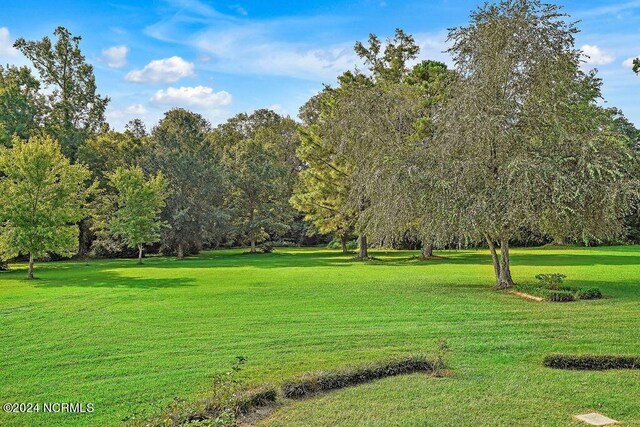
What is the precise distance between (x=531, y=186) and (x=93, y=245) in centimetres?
3330

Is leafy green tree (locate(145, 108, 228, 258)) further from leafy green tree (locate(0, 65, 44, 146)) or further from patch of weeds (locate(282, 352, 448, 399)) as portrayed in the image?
patch of weeds (locate(282, 352, 448, 399))

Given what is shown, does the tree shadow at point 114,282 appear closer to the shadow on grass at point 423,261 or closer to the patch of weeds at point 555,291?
the shadow on grass at point 423,261

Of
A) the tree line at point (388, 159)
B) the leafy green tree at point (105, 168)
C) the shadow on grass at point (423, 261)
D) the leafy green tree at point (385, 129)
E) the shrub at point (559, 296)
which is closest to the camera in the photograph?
the shrub at point (559, 296)

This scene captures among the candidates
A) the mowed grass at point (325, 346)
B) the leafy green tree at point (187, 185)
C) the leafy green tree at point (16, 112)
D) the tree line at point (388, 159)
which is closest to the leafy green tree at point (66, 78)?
the tree line at point (388, 159)

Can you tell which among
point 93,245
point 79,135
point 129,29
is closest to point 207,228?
point 93,245

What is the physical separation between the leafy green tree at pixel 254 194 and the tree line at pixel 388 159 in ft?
0.51

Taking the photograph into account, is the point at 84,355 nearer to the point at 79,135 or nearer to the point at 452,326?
the point at 452,326

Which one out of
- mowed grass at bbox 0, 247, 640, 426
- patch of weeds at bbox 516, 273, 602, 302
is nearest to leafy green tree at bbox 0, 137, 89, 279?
mowed grass at bbox 0, 247, 640, 426

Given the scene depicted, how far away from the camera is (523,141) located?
1388 cm

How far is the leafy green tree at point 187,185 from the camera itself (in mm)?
37531

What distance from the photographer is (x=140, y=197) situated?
31125 millimetres

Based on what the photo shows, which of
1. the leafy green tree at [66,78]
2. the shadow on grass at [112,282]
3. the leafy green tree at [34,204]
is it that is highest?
the leafy green tree at [66,78]

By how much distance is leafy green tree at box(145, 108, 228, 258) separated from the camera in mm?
37531

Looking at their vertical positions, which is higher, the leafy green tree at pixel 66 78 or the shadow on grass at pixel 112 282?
the leafy green tree at pixel 66 78
